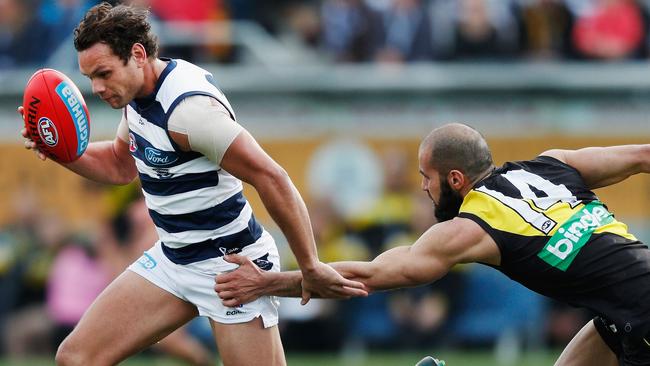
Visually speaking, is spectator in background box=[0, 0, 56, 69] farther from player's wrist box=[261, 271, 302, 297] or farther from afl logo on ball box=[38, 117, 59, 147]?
player's wrist box=[261, 271, 302, 297]

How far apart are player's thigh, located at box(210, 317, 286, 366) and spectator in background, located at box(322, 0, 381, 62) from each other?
694 cm

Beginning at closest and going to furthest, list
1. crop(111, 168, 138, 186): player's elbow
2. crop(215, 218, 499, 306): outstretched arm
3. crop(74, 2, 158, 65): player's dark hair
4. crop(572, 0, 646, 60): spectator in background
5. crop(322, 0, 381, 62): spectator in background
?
crop(215, 218, 499, 306): outstretched arm → crop(74, 2, 158, 65): player's dark hair → crop(111, 168, 138, 186): player's elbow → crop(572, 0, 646, 60): spectator in background → crop(322, 0, 381, 62): spectator in background

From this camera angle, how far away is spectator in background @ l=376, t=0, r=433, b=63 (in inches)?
513

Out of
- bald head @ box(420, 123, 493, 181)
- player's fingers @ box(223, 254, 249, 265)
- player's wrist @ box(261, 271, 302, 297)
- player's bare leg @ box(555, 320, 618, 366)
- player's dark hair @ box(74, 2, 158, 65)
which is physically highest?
player's dark hair @ box(74, 2, 158, 65)

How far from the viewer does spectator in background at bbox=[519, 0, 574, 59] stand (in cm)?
1300

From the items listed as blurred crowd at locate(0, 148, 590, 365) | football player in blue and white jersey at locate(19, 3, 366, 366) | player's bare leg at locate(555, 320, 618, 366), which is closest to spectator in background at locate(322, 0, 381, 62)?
blurred crowd at locate(0, 148, 590, 365)

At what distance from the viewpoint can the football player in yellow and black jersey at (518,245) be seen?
19.8 ft

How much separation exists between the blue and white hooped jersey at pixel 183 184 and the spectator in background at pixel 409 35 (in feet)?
21.9

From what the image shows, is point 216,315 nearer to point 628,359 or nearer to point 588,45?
point 628,359

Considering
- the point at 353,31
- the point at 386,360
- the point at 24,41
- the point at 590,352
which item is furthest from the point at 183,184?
the point at 24,41

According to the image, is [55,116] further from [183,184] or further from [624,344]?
[624,344]

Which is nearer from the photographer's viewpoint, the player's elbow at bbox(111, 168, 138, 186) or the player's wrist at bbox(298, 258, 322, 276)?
the player's wrist at bbox(298, 258, 322, 276)

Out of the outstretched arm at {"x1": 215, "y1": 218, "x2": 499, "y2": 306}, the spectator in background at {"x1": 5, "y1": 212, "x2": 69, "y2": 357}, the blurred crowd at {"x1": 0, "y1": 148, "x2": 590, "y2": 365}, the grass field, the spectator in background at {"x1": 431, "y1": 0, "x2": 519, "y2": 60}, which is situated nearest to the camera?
the outstretched arm at {"x1": 215, "y1": 218, "x2": 499, "y2": 306}

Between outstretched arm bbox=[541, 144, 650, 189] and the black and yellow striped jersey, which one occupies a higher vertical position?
outstretched arm bbox=[541, 144, 650, 189]
